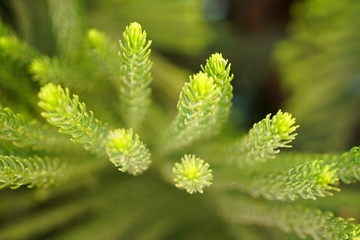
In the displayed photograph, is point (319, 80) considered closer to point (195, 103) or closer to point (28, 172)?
point (195, 103)

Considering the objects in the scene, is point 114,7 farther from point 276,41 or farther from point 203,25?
point 276,41

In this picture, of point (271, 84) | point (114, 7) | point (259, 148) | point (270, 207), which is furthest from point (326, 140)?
point (114, 7)

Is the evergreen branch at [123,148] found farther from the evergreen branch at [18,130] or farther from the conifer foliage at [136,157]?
the evergreen branch at [18,130]

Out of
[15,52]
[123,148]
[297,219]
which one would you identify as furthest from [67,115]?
[297,219]

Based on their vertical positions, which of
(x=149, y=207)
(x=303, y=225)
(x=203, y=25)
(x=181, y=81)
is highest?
(x=203, y=25)

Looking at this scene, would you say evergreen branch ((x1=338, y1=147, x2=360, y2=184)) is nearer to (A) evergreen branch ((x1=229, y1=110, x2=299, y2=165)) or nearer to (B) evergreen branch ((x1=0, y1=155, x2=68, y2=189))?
(A) evergreen branch ((x1=229, y1=110, x2=299, y2=165))

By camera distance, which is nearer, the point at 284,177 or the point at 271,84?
the point at 284,177

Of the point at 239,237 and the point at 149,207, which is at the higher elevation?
the point at 149,207

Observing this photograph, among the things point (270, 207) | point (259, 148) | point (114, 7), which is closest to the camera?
point (259, 148)
